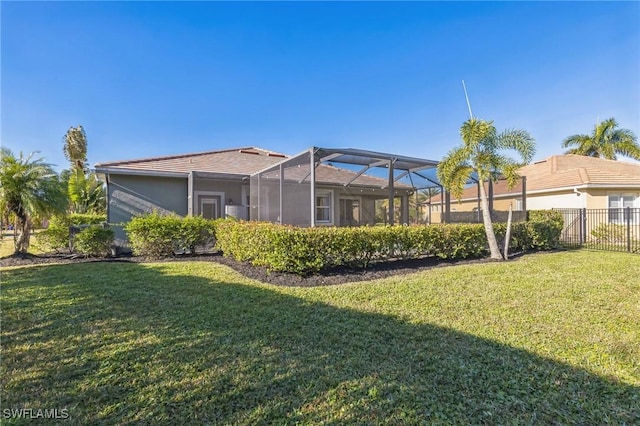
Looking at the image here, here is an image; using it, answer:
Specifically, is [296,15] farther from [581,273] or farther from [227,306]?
[581,273]

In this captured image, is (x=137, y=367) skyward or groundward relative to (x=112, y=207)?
groundward

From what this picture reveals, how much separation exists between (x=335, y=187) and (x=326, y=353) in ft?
42.0

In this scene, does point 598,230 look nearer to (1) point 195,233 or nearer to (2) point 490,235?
(2) point 490,235

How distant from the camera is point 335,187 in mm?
15812

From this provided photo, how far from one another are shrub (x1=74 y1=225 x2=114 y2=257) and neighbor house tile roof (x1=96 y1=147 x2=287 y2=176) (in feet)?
8.52

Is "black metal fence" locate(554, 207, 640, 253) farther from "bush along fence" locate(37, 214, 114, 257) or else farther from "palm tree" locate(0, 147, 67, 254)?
"palm tree" locate(0, 147, 67, 254)

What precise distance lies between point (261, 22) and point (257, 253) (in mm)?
8575

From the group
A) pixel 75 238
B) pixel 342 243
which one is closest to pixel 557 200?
pixel 342 243

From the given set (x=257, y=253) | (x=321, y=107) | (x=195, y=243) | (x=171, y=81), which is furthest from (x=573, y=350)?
(x=321, y=107)

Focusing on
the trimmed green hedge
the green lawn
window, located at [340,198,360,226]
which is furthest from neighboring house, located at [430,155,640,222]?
the trimmed green hedge

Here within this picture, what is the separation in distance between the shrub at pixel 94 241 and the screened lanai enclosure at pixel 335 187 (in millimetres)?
5160

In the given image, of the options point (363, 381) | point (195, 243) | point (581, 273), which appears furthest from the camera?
point (195, 243)

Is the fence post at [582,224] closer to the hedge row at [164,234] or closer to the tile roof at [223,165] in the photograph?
the tile roof at [223,165]

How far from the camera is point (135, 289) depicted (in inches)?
238
